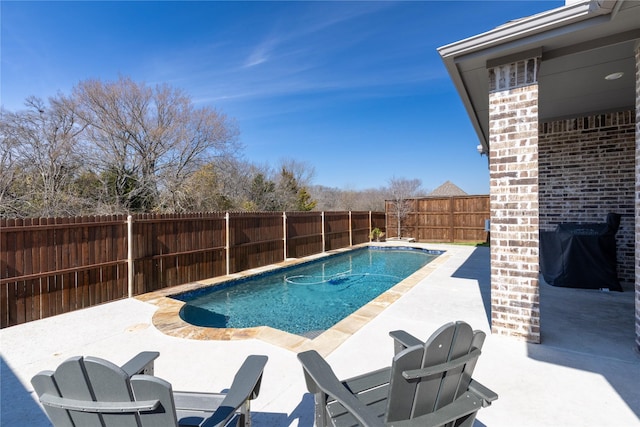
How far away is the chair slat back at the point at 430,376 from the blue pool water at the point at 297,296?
128 inches

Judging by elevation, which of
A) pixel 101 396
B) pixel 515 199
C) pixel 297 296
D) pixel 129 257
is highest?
pixel 515 199

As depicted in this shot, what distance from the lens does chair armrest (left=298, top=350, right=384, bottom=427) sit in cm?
127

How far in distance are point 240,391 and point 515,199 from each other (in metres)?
3.27

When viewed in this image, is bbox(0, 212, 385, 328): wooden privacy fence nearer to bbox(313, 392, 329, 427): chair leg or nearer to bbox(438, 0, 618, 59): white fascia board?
bbox(313, 392, 329, 427): chair leg

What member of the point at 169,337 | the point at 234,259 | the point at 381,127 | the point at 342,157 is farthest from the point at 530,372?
the point at 342,157

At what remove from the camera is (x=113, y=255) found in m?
5.53

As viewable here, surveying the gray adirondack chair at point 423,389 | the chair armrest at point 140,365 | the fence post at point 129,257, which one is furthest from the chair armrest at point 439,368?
the fence post at point 129,257

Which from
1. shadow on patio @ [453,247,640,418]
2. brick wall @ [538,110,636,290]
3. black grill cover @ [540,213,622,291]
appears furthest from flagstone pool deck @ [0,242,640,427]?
brick wall @ [538,110,636,290]

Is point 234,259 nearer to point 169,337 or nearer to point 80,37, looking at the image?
point 169,337

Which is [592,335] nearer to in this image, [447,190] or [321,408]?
[321,408]

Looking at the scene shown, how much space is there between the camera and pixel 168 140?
1431 cm

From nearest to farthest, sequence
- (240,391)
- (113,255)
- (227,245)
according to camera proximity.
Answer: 1. (240,391)
2. (113,255)
3. (227,245)

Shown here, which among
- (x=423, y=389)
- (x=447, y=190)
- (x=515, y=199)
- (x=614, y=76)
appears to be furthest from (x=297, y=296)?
(x=447, y=190)

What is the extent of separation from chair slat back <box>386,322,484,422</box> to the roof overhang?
311 cm
